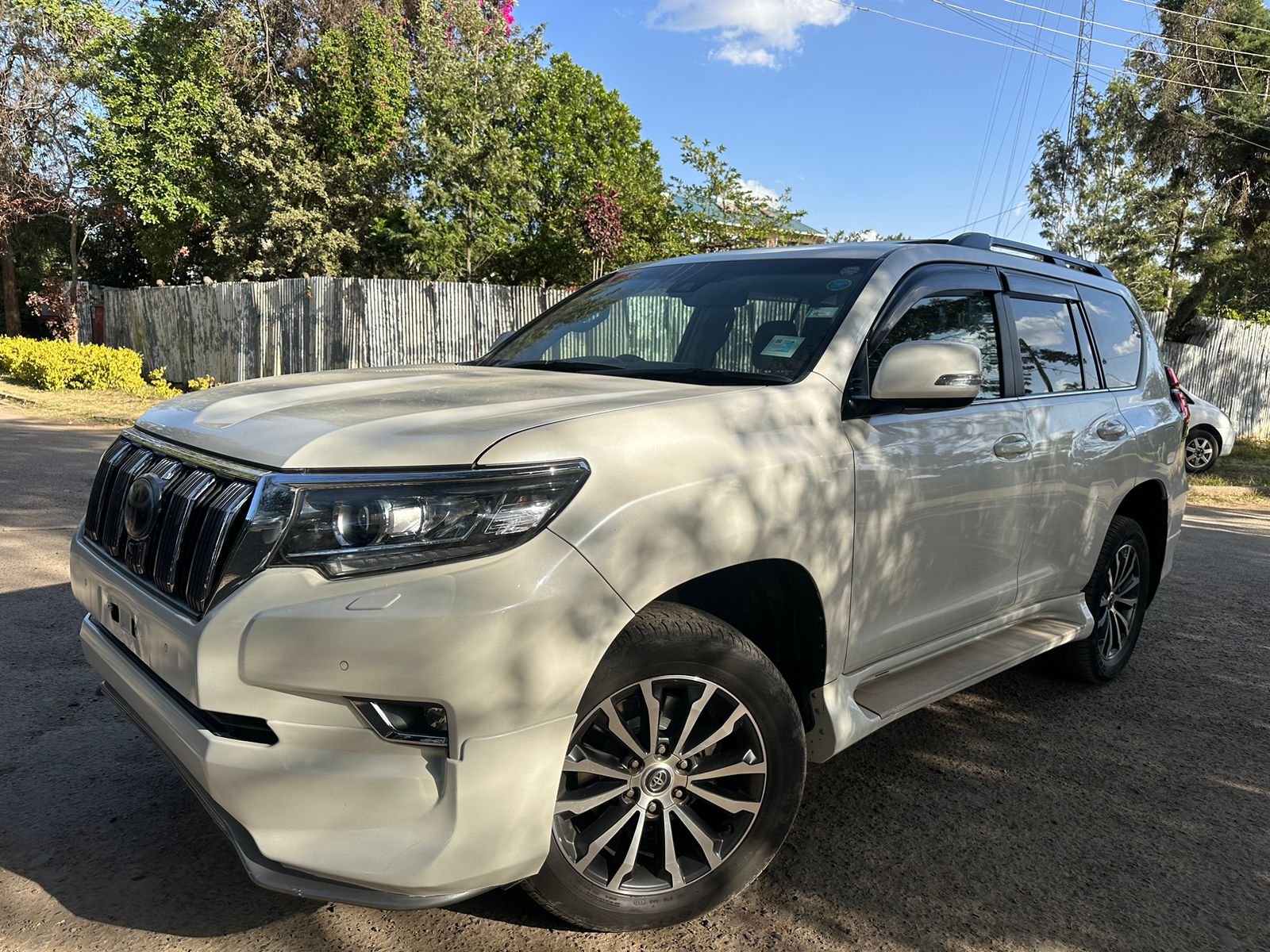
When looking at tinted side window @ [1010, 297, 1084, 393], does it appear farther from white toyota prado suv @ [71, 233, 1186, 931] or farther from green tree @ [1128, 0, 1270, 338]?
green tree @ [1128, 0, 1270, 338]

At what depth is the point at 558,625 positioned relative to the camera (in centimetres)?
195

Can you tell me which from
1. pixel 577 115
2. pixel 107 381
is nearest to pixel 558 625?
pixel 107 381

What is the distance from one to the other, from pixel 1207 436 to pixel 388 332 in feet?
43.4

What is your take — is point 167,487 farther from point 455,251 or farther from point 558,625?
point 455,251

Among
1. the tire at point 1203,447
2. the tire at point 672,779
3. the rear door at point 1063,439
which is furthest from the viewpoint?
the tire at point 1203,447

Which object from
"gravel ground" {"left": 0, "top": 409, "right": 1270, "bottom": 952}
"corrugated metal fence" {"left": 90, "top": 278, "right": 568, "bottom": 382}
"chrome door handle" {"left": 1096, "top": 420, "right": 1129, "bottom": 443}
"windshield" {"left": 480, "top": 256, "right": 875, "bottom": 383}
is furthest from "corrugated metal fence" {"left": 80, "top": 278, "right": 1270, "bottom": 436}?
"chrome door handle" {"left": 1096, "top": 420, "right": 1129, "bottom": 443}

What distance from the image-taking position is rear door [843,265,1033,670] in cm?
275

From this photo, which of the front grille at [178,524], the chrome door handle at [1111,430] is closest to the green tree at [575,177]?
the chrome door handle at [1111,430]

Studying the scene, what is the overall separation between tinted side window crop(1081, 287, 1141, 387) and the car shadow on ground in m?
1.58

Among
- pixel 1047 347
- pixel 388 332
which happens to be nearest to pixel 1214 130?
pixel 388 332

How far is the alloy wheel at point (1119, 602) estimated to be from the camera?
4.29 metres

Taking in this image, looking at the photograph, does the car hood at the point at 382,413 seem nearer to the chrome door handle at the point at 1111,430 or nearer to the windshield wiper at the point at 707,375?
the windshield wiper at the point at 707,375

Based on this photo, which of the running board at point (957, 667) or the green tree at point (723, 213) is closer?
the running board at point (957, 667)

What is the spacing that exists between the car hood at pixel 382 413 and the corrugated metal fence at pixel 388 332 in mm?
11948
